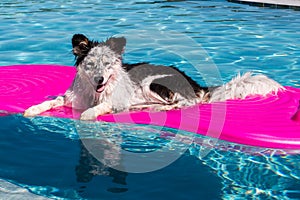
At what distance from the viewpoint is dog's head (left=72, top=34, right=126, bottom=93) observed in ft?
20.5

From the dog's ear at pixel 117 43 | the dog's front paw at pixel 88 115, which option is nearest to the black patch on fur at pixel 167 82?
the dog's ear at pixel 117 43

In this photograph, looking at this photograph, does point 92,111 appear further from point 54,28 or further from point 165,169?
point 54,28

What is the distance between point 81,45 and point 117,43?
0.43 m

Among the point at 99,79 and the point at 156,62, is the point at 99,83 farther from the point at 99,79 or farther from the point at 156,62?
the point at 156,62

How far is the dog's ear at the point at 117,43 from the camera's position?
6.32 metres

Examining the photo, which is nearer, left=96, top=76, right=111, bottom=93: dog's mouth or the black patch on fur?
left=96, top=76, right=111, bottom=93: dog's mouth

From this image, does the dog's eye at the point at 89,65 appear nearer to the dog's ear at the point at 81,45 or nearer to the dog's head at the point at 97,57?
the dog's head at the point at 97,57

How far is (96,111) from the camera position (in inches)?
252

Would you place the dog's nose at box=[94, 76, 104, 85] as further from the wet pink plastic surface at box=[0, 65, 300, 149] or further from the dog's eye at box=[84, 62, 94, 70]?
the wet pink plastic surface at box=[0, 65, 300, 149]

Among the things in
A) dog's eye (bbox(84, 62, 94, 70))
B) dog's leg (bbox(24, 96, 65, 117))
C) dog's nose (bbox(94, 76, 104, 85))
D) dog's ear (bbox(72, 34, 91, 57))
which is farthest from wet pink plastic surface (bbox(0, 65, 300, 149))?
dog's ear (bbox(72, 34, 91, 57))

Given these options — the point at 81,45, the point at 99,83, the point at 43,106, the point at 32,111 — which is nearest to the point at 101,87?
the point at 99,83

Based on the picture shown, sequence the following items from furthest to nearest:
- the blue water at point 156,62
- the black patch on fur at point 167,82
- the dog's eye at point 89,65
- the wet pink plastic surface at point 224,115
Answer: the black patch on fur at point 167,82 → the dog's eye at point 89,65 → the wet pink plastic surface at point 224,115 → the blue water at point 156,62

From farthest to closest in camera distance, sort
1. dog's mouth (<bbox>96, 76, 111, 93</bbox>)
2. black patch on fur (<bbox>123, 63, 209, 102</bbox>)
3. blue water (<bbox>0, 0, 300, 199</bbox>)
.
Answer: black patch on fur (<bbox>123, 63, 209, 102</bbox>), dog's mouth (<bbox>96, 76, 111, 93</bbox>), blue water (<bbox>0, 0, 300, 199</bbox>)

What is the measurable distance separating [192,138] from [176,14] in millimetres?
10762
